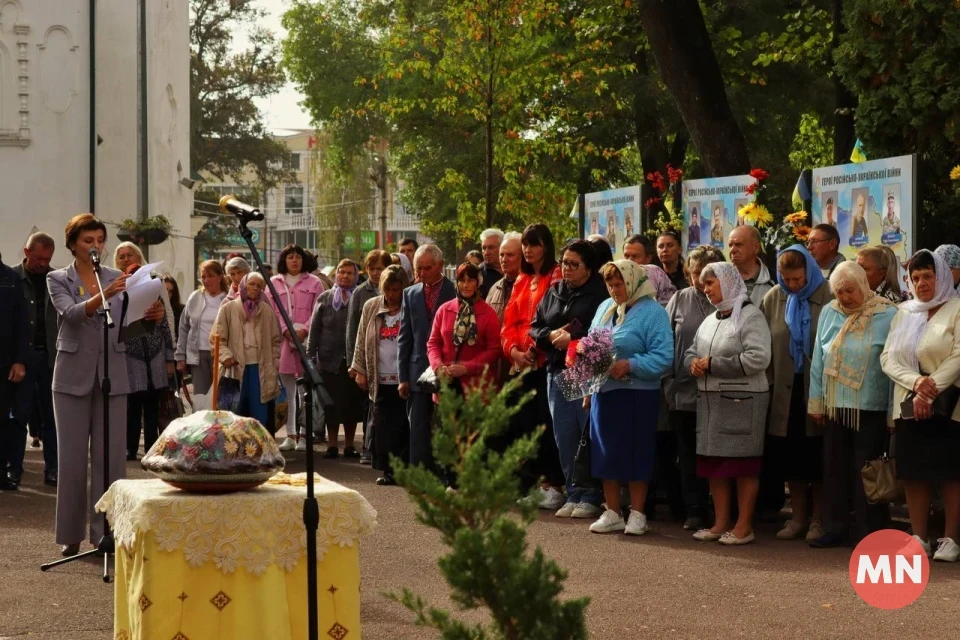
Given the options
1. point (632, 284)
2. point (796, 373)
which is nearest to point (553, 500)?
point (632, 284)

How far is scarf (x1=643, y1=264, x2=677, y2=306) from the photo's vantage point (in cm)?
1253

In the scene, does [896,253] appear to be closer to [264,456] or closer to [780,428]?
[780,428]

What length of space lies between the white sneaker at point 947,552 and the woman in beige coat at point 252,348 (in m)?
7.49

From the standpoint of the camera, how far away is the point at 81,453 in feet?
32.4

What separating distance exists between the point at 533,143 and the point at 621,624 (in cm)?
1832

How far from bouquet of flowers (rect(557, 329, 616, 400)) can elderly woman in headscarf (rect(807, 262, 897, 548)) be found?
144 cm

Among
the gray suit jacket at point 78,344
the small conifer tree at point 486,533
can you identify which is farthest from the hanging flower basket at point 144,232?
Answer: the small conifer tree at point 486,533

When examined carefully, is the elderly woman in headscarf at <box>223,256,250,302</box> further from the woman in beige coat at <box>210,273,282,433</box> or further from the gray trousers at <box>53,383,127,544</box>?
the gray trousers at <box>53,383,127,544</box>

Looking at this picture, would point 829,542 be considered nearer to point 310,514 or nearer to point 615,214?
point 310,514

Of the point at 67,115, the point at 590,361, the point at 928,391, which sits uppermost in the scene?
the point at 67,115

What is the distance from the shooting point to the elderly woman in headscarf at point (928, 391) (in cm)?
1005

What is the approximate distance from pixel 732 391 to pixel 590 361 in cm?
102

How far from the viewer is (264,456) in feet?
22.2

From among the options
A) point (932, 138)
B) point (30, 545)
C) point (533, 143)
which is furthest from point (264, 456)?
point (533, 143)
